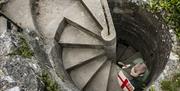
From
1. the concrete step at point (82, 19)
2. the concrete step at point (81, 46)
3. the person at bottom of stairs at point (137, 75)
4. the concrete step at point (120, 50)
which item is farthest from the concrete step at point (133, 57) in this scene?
the concrete step at point (82, 19)

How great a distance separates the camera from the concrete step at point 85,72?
10.1 m

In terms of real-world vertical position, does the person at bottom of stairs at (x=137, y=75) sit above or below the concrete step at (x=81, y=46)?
below

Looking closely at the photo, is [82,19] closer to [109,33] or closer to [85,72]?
[109,33]

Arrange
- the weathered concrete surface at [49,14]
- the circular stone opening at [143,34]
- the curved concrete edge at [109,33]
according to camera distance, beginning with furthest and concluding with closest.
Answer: the weathered concrete surface at [49,14], the circular stone opening at [143,34], the curved concrete edge at [109,33]

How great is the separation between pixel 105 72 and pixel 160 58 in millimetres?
1672

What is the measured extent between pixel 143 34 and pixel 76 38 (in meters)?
2.14

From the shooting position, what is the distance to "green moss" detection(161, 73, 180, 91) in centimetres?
797

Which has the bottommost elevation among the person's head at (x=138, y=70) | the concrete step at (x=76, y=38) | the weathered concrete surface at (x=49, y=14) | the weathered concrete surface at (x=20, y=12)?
the person's head at (x=138, y=70)

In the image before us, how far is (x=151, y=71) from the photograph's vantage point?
10461 millimetres

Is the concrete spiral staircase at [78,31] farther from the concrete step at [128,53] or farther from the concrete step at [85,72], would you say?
the concrete step at [128,53]

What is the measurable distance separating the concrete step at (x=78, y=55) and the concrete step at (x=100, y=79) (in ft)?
1.96

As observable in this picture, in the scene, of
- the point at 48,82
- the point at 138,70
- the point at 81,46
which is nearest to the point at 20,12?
the point at 81,46

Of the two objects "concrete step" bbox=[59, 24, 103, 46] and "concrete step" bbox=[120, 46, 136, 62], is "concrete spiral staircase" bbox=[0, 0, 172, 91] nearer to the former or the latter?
"concrete step" bbox=[59, 24, 103, 46]

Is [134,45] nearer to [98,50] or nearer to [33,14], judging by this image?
[98,50]
